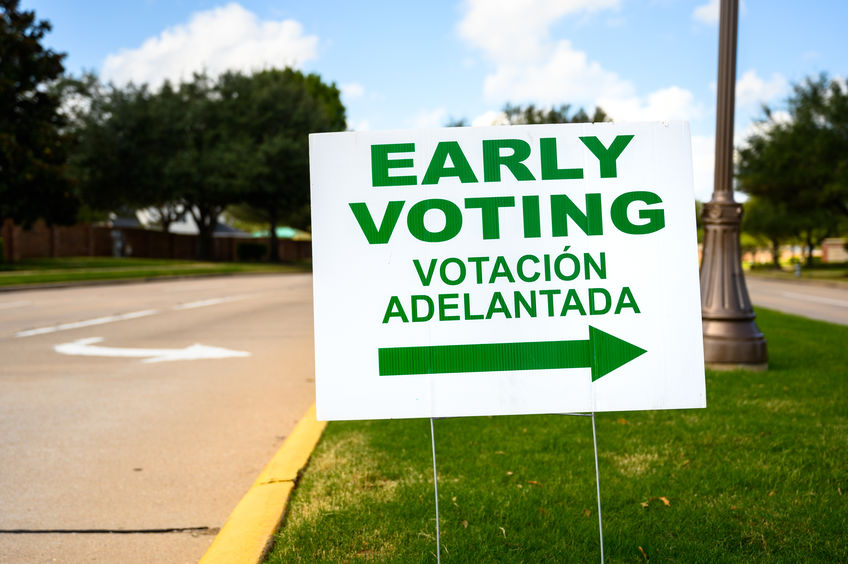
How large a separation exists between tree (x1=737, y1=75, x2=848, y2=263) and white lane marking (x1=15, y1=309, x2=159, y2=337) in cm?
2996

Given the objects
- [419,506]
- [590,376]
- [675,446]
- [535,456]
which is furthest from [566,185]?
[675,446]

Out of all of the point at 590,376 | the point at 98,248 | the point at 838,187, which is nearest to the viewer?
the point at 590,376

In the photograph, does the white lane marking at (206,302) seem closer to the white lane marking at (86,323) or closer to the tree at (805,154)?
the white lane marking at (86,323)

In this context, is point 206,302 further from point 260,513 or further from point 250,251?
point 250,251

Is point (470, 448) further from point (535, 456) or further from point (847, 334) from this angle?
point (847, 334)

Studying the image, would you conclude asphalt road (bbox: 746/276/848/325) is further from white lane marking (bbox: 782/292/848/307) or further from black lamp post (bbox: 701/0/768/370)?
black lamp post (bbox: 701/0/768/370)

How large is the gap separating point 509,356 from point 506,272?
32cm

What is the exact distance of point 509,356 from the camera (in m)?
2.93

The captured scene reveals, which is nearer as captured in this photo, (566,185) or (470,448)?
(566,185)

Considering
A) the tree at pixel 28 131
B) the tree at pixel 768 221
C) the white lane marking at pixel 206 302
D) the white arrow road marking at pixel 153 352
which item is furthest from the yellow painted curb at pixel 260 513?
the tree at pixel 768 221

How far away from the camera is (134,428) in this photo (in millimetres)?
5617

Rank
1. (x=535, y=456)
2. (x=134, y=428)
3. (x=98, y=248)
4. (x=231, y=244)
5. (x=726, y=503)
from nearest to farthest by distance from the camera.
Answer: (x=726, y=503)
(x=535, y=456)
(x=134, y=428)
(x=98, y=248)
(x=231, y=244)

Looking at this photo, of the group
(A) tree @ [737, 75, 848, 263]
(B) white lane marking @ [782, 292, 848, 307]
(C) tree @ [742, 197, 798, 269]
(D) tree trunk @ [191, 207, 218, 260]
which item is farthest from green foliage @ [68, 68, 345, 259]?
(C) tree @ [742, 197, 798, 269]

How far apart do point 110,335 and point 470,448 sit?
8.10 meters
